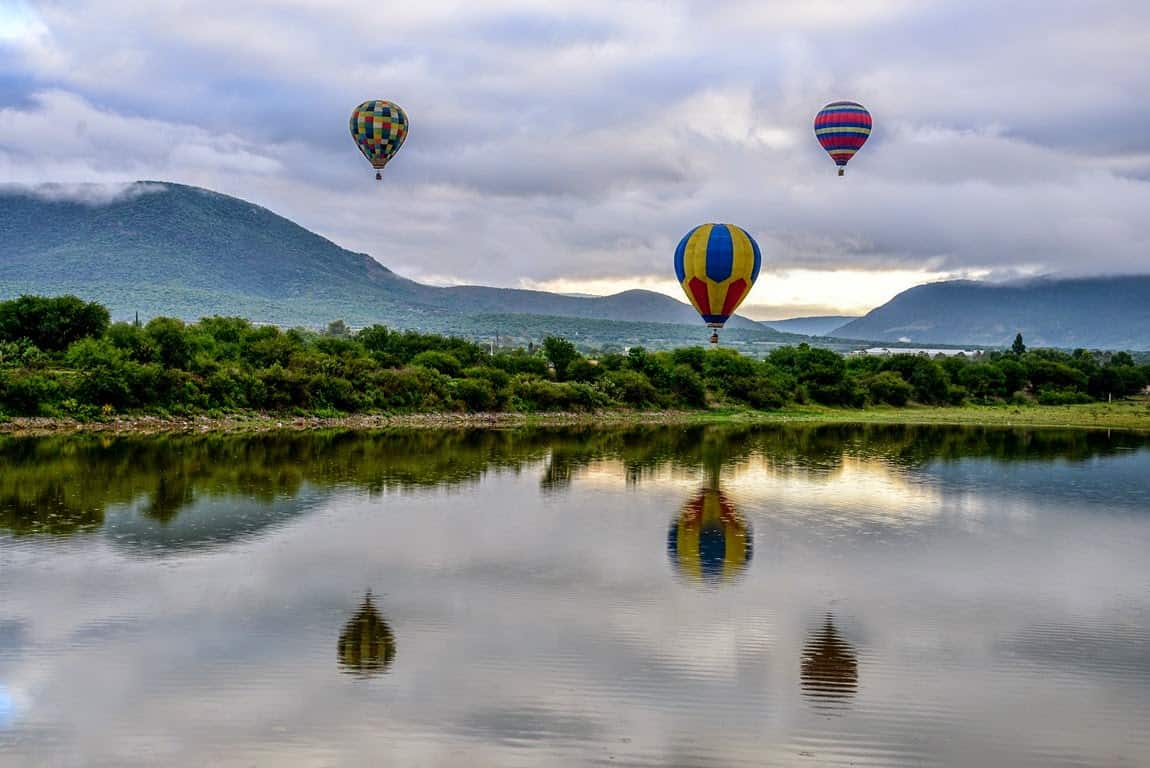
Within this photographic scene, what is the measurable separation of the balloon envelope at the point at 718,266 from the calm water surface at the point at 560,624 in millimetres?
20529

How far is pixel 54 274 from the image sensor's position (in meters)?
154

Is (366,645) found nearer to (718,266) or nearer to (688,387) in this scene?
(718,266)

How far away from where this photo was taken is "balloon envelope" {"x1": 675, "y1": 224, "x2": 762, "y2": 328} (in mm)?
46625

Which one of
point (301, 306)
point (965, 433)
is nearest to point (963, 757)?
point (965, 433)

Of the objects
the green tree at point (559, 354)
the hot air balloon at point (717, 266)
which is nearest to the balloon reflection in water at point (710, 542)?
the hot air balloon at point (717, 266)

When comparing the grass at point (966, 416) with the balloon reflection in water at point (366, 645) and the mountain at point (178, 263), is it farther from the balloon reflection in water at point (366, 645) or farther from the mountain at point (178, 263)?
the mountain at point (178, 263)

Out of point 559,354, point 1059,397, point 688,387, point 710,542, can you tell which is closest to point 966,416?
point 688,387

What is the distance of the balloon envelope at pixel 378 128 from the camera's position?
42.3m

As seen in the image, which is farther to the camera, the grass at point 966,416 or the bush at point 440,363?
the grass at point 966,416

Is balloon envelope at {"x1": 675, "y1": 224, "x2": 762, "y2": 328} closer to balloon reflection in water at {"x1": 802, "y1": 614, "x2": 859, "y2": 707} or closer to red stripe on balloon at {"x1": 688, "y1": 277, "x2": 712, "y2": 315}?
red stripe on balloon at {"x1": 688, "y1": 277, "x2": 712, "y2": 315}

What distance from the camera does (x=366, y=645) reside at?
1248 centimetres

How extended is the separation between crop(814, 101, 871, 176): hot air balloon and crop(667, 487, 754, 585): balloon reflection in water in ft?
89.6

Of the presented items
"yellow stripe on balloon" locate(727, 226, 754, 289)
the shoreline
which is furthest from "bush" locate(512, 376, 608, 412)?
"yellow stripe on balloon" locate(727, 226, 754, 289)

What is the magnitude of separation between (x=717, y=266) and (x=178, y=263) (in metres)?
140
